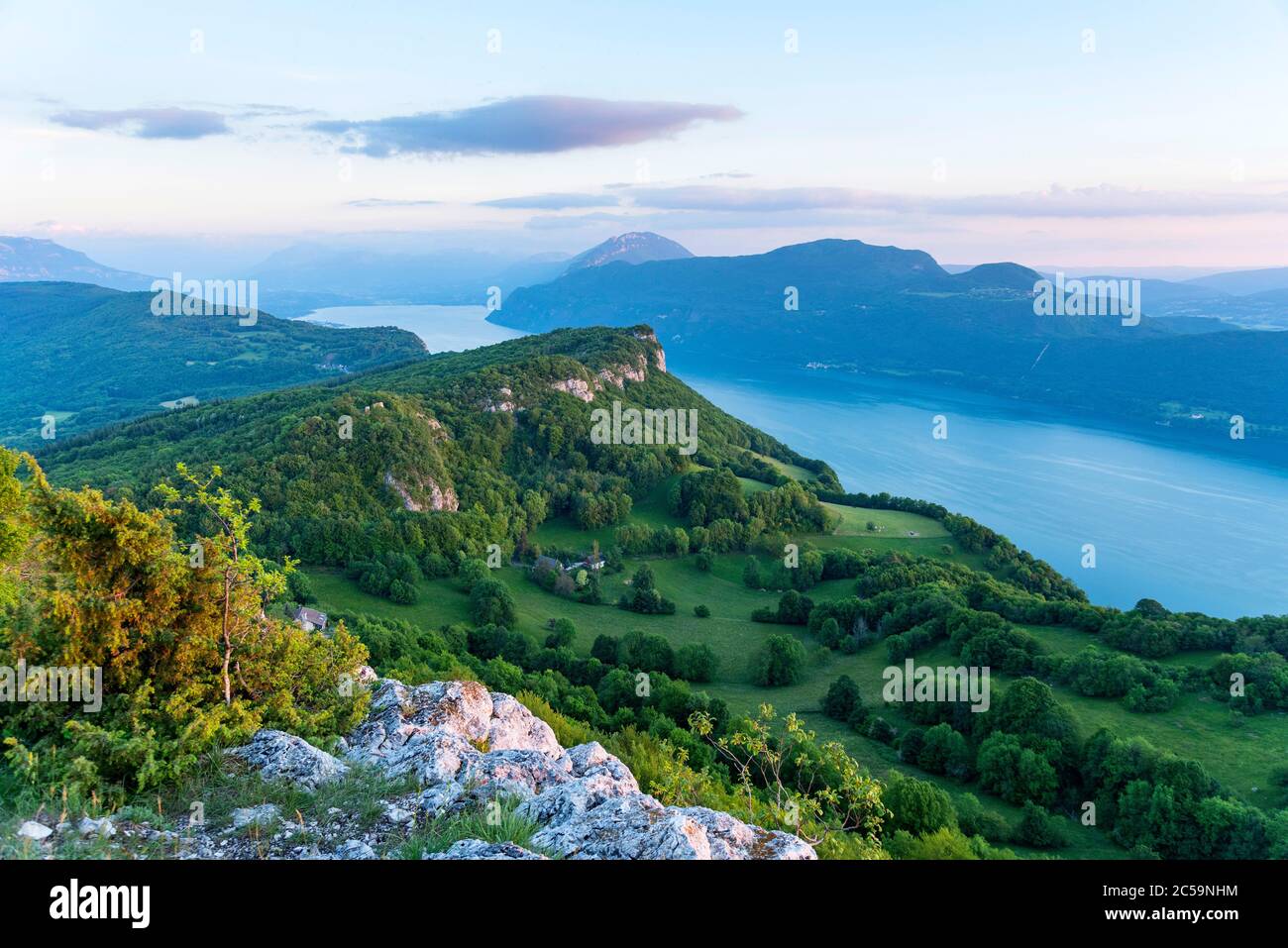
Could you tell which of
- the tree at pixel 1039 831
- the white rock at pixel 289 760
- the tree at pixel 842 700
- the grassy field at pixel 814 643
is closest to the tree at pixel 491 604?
the grassy field at pixel 814 643

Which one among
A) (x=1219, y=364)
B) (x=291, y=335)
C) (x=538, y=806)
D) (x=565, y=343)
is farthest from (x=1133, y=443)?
(x=291, y=335)

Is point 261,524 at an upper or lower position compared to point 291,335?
lower

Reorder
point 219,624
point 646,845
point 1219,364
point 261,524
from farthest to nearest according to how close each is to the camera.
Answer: point 1219,364 < point 261,524 < point 219,624 < point 646,845

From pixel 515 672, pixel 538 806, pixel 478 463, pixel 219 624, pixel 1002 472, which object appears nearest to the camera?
pixel 538 806

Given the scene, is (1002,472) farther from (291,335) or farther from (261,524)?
(291,335)
